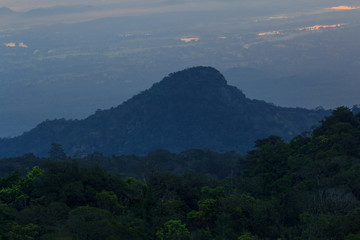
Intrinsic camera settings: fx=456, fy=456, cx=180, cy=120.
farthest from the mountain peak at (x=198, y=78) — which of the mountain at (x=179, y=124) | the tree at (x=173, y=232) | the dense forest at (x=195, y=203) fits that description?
the tree at (x=173, y=232)

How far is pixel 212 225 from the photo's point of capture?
26.0m

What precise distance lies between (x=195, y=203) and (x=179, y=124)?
76754mm

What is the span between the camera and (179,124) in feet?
352

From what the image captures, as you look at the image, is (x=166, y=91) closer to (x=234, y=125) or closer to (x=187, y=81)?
(x=187, y=81)

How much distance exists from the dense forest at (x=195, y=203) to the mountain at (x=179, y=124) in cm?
6452

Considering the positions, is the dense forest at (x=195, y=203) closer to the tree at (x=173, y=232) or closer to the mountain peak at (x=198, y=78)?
the tree at (x=173, y=232)

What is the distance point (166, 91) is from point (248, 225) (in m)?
86.4

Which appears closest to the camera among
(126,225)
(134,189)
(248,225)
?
(126,225)

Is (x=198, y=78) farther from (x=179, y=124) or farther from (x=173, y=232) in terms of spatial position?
(x=173, y=232)

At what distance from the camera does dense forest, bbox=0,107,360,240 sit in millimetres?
20516

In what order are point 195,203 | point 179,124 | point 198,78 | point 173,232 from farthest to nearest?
point 198,78 < point 179,124 < point 195,203 < point 173,232

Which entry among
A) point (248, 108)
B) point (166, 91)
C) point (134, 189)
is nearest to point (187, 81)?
point (166, 91)

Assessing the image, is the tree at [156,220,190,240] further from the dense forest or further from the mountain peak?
the mountain peak

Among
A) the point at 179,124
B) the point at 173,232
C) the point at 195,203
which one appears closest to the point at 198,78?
the point at 179,124
